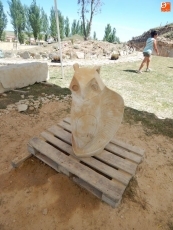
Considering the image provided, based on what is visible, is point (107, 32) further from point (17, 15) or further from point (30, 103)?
point (30, 103)

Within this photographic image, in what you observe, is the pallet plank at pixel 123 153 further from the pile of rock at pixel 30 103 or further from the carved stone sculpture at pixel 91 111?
the pile of rock at pixel 30 103

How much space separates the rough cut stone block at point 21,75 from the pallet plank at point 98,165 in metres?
3.38

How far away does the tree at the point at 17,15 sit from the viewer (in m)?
29.2

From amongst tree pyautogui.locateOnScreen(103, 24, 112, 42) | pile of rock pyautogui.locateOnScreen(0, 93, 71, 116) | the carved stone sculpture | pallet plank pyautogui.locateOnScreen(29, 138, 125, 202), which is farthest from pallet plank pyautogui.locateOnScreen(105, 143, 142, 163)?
tree pyautogui.locateOnScreen(103, 24, 112, 42)

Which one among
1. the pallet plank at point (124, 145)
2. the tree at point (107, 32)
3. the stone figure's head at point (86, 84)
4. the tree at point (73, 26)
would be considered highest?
the tree at point (73, 26)

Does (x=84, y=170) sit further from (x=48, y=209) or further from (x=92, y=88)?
(x=92, y=88)

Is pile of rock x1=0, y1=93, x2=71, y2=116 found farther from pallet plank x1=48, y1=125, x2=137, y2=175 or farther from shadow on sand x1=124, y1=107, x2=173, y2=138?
pallet plank x1=48, y1=125, x2=137, y2=175

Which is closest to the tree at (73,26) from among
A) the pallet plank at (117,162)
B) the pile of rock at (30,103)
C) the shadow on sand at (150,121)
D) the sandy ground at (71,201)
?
the pile of rock at (30,103)

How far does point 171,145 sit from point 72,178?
2131mm

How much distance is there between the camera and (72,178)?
2240mm

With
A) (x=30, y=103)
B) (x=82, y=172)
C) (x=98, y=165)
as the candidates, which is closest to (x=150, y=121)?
(x=98, y=165)

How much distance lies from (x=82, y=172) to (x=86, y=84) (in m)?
1.09

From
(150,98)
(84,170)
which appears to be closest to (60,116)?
(84,170)

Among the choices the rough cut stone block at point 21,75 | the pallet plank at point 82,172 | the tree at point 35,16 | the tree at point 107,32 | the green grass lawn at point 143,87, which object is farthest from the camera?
the tree at point 107,32
